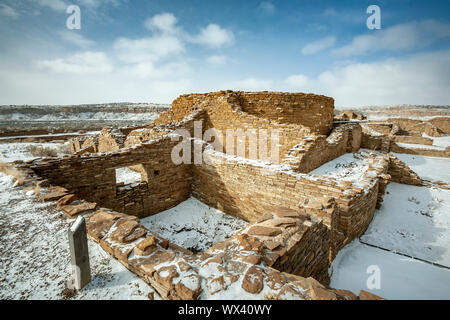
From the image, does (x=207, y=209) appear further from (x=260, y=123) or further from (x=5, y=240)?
(x=5, y=240)

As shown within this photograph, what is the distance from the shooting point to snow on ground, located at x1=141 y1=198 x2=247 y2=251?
5.29 metres

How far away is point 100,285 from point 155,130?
6.65 meters

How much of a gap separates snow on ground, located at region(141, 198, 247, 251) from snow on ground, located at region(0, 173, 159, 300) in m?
2.78

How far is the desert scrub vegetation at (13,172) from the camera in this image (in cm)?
444

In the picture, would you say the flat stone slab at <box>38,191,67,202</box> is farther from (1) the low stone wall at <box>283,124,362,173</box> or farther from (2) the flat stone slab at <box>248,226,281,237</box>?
(1) the low stone wall at <box>283,124,362,173</box>

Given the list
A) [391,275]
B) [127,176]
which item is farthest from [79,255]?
[127,176]

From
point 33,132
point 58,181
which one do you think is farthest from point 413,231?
point 33,132

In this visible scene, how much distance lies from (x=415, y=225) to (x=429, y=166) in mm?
7610

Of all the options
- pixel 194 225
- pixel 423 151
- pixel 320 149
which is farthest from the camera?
pixel 423 151

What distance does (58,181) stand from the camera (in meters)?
5.16

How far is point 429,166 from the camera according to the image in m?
10.0

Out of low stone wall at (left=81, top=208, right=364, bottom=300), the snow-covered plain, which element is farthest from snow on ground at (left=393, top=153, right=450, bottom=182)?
low stone wall at (left=81, top=208, right=364, bottom=300)

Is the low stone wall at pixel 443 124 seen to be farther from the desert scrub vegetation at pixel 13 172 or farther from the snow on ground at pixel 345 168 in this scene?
the desert scrub vegetation at pixel 13 172

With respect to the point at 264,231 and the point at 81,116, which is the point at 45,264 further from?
the point at 81,116
